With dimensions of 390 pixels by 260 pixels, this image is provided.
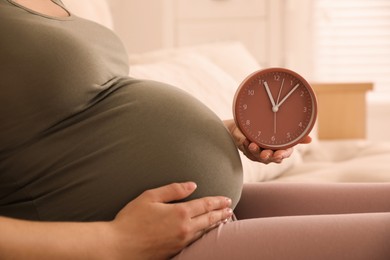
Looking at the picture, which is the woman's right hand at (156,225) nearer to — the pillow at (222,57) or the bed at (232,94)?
the bed at (232,94)

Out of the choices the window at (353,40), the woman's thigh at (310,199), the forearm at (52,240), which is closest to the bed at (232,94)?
the woman's thigh at (310,199)

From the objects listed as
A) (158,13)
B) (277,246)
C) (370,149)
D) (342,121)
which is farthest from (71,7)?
(158,13)

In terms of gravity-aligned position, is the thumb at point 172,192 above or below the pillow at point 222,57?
above

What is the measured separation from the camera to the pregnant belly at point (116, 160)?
0.91m

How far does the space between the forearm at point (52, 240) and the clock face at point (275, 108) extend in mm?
311

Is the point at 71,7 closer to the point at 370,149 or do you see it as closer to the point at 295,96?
the point at 295,96

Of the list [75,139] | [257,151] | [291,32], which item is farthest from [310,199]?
[291,32]

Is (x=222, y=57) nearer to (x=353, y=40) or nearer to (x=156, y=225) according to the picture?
(x=156, y=225)

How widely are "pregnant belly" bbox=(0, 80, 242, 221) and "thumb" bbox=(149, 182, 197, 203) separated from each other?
27 millimetres

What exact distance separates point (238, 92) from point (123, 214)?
293mm

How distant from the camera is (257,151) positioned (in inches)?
41.6

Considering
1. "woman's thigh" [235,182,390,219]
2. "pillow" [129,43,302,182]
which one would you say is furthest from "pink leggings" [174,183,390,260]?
"pillow" [129,43,302,182]

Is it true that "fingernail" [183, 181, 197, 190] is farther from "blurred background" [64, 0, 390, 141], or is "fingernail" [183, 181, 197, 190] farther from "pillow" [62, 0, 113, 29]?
"blurred background" [64, 0, 390, 141]

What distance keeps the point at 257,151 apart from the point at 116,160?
25 centimetres
